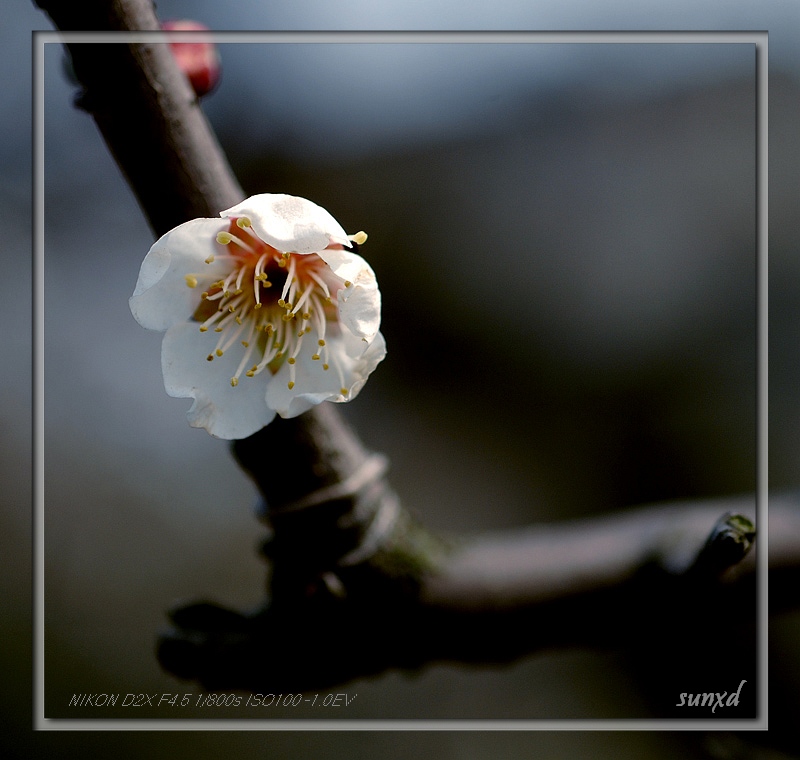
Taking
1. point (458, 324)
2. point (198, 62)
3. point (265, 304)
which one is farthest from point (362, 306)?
point (458, 324)

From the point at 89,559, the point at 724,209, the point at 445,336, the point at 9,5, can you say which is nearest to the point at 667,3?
the point at 724,209

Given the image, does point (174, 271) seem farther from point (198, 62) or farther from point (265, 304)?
point (198, 62)

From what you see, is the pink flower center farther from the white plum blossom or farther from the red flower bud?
the red flower bud
